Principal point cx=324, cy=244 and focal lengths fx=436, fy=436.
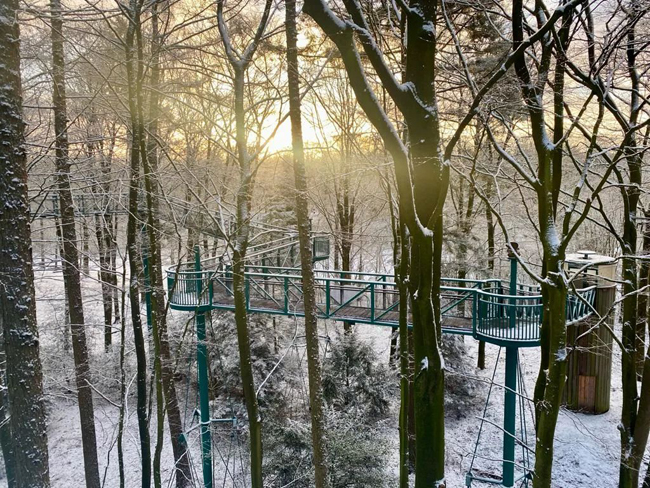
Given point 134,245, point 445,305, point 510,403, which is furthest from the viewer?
point 445,305

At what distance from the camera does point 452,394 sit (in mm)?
11828

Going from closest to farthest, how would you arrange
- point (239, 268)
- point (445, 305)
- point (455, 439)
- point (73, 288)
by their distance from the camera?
point (239, 268)
point (73, 288)
point (445, 305)
point (455, 439)

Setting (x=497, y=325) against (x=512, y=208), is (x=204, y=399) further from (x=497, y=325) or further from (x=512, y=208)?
(x=512, y=208)

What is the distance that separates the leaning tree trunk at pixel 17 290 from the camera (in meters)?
4.00

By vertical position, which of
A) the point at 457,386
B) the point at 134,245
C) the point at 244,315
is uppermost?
the point at 134,245

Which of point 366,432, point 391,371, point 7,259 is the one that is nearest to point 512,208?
point 391,371

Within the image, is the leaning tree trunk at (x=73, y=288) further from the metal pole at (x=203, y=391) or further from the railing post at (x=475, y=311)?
the railing post at (x=475, y=311)

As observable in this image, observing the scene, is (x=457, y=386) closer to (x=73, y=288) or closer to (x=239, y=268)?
(x=239, y=268)

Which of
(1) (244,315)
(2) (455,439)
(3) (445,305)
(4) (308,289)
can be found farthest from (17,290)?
(2) (455,439)

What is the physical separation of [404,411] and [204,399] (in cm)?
491

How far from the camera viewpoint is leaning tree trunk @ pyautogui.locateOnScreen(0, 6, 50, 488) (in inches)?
158

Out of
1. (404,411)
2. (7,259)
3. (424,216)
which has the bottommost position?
(404,411)

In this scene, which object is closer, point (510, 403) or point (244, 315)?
point (244, 315)

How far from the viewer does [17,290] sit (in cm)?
419
